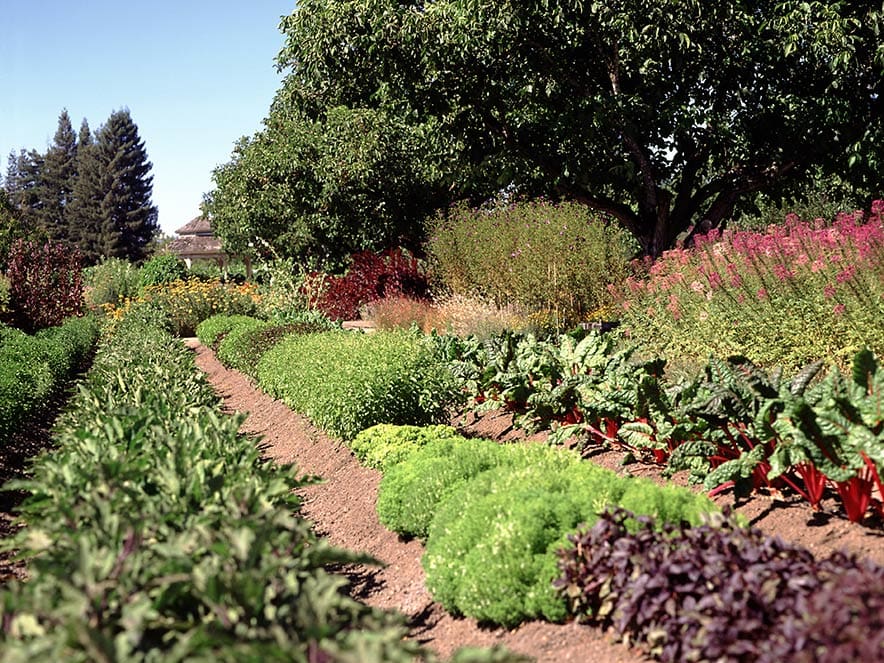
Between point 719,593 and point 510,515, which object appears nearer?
point 719,593

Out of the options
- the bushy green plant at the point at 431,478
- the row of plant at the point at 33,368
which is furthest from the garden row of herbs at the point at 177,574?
the row of plant at the point at 33,368

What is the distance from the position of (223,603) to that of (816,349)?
596 cm

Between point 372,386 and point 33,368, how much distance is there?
5033 mm

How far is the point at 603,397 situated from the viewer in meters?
5.74

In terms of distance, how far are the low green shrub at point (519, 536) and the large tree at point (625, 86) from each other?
1108 centimetres

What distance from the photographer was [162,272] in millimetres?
31031

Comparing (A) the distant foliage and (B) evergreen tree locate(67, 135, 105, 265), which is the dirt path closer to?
(A) the distant foliage

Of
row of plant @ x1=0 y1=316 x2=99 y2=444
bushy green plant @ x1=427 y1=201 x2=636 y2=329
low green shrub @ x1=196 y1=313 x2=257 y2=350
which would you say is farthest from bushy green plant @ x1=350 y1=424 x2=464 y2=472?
low green shrub @ x1=196 y1=313 x2=257 y2=350

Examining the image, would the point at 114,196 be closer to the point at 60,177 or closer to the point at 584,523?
the point at 60,177

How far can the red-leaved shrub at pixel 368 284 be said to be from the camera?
20375 mm

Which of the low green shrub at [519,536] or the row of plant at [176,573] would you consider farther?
the low green shrub at [519,536]

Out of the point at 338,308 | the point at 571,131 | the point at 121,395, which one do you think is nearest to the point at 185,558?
A: the point at 121,395

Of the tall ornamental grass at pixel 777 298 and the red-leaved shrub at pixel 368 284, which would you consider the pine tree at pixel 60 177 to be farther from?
the tall ornamental grass at pixel 777 298

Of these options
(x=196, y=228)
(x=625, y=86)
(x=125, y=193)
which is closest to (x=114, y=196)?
(x=125, y=193)
